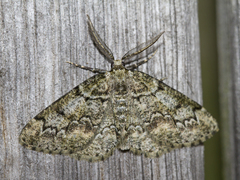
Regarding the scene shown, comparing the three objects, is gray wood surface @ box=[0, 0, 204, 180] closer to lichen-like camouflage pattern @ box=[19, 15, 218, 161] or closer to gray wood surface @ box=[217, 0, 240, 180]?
lichen-like camouflage pattern @ box=[19, 15, 218, 161]

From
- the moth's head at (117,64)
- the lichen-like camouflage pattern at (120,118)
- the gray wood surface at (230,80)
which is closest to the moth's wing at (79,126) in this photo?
the lichen-like camouflage pattern at (120,118)

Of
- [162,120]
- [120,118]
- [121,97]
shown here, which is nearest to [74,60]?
[121,97]

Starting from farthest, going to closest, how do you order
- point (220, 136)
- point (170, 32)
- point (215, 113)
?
1. point (215, 113)
2. point (220, 136)
3. point (170, 32)

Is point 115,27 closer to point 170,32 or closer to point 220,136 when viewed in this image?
point 170,32

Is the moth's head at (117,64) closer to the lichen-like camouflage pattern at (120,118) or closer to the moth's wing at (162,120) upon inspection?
the lichen-like camouflage pattern at (120,118)

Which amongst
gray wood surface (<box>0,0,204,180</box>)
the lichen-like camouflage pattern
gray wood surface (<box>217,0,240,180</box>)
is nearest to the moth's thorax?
the lichen-like camouflage pattern

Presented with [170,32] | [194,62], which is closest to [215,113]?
[194,62]

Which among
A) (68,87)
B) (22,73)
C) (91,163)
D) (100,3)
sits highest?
(100,3)
